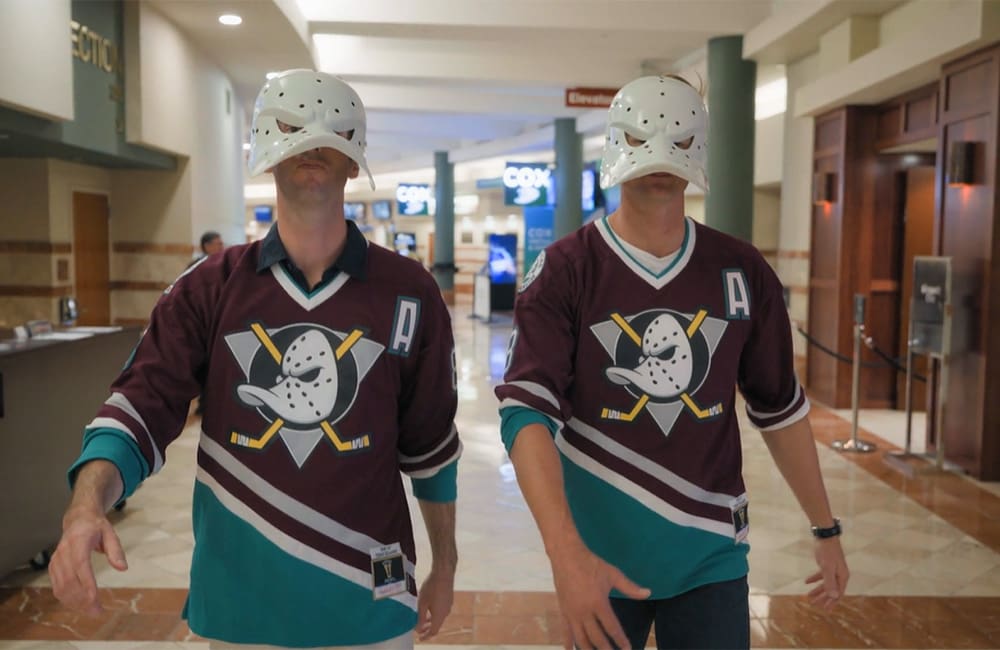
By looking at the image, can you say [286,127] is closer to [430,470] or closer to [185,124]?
[430,470]

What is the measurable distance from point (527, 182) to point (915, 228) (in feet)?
38.1

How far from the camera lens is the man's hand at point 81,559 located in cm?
127

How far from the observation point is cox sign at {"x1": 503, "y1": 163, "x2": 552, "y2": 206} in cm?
1961

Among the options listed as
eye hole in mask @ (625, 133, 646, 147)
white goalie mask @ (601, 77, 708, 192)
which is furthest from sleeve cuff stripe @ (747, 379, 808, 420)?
eye hole in mask @ (625, 133, 646, 147)

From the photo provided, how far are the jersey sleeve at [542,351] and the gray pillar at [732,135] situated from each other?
8257mm

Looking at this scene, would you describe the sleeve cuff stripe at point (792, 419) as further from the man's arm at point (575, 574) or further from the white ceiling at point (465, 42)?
the white ceiling at point (465, 42)

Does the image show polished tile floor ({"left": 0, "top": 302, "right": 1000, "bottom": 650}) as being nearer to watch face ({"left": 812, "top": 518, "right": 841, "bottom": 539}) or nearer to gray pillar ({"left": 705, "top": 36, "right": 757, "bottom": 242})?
watch face ({"left": 812, "top": 518, "right": 841, "bottom": 539})

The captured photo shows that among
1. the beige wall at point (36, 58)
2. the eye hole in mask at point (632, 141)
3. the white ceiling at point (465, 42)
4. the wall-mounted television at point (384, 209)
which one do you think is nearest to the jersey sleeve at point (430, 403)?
the eye hole in mask at point (632, 141)

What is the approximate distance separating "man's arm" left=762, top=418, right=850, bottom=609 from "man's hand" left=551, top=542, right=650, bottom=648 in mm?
698

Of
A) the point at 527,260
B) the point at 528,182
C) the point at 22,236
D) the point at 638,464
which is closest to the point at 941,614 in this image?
the point at 638,464

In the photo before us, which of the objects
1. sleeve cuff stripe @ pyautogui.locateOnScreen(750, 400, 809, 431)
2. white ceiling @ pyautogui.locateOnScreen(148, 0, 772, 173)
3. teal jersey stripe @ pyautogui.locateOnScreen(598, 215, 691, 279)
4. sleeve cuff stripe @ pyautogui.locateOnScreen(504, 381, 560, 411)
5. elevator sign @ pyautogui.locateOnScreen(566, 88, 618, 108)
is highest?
white ceiling @ pyautogui.locateOnScreen(148, 0, 772, 173)

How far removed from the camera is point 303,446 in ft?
5.40

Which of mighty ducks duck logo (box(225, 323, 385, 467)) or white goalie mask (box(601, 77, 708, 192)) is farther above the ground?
white goalie mask (box(601, 77, 708, 192))

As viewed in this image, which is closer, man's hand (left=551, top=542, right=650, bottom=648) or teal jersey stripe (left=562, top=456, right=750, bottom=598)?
man's hand (left=551, top=542, right=650, bottom=648)
